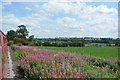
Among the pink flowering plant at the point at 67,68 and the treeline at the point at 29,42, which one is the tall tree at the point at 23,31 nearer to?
the treeline at the point at 29,42

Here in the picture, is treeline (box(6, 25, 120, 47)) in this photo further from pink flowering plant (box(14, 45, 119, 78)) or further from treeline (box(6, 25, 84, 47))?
pink flowering plant (box(14, 45, 119, 78))

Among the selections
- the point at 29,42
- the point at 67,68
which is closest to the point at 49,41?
the point at 29,42

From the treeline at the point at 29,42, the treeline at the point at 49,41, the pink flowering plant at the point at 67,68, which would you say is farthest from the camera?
the treeline at the point at 29,42

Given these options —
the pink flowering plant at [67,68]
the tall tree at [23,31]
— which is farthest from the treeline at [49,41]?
the pink flowering plant at [67,68]

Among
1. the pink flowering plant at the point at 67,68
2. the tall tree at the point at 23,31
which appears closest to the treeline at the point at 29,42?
A: the tall tree at the point at 23,31

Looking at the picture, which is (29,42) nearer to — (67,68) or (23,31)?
(23,31)

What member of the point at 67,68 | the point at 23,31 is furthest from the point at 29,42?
the point at 67,68

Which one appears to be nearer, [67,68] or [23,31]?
[67,68]

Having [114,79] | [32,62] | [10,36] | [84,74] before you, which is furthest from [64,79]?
[10,36]

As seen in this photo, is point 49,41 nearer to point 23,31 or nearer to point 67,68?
point 23,31

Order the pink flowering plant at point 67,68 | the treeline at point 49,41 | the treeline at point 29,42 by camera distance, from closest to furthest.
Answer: the pink flowering plant at point 67,68 → the treeline at point 49,41 → the treeline at point 29,42

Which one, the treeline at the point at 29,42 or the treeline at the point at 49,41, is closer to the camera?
the treeline at the point at 49,41

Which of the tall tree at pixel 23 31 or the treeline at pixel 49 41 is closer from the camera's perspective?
the treeline at pixel 49 41

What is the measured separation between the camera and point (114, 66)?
6.48 metres
